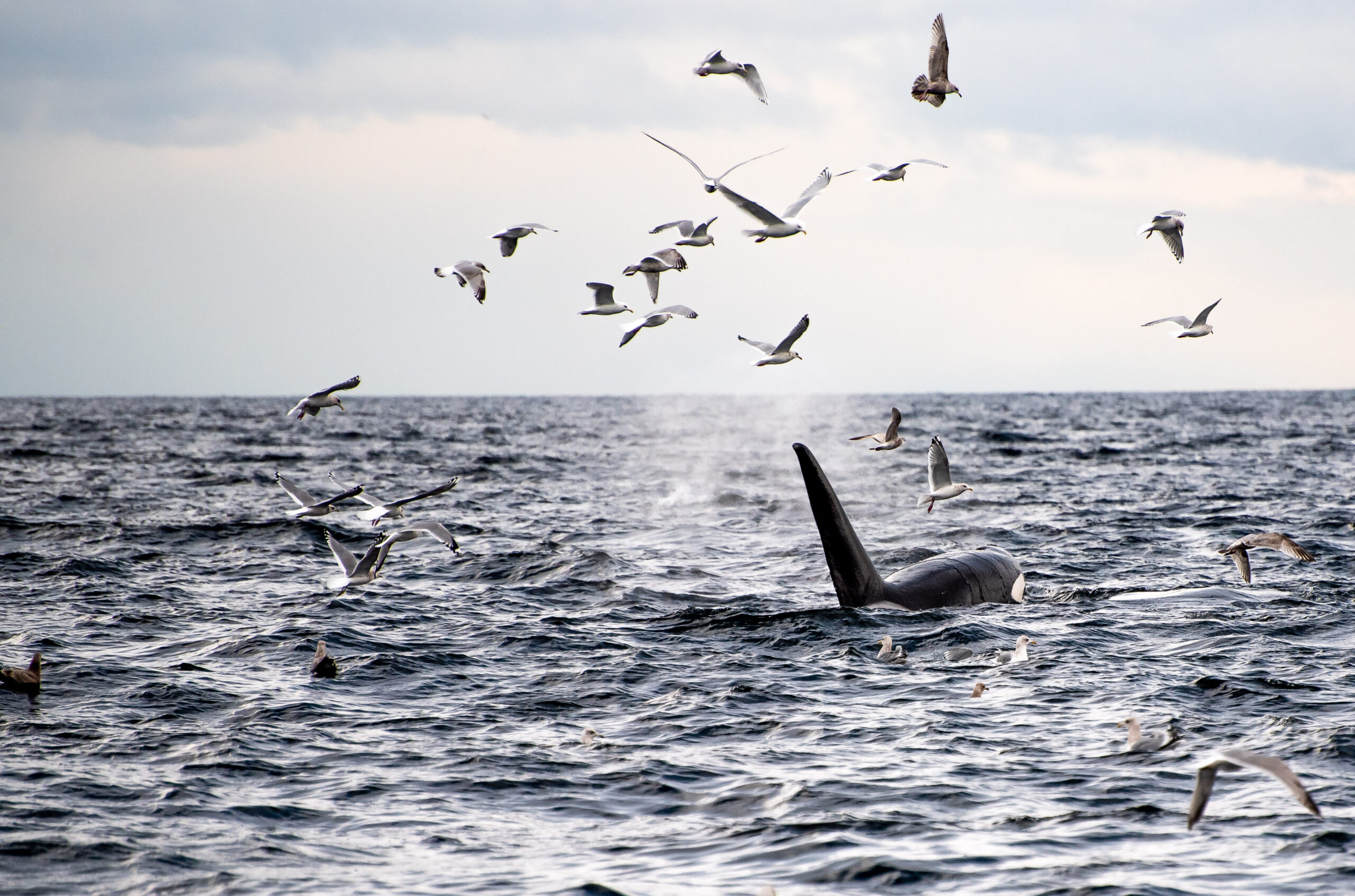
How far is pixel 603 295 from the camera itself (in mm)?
16625

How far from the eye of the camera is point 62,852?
881cm

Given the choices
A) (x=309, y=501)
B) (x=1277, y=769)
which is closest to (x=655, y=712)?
(x=309, y=501)

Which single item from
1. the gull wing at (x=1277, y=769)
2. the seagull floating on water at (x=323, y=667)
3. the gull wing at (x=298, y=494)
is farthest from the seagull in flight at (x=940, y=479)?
the gull wing at (x=1277, y=769)

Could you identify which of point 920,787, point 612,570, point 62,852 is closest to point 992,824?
point 920,787

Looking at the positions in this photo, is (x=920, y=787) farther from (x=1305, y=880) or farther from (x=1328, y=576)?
(x=1328, y=576)

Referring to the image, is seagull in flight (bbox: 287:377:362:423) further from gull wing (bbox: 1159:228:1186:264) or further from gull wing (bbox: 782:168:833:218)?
gull wing (bbox: 1159:228:1186:264)

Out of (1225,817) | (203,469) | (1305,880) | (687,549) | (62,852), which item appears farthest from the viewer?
(203,469)

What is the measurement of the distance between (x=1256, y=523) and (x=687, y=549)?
514 inches

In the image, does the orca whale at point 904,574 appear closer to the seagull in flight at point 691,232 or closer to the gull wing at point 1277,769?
the seagull in flight at point 691,232

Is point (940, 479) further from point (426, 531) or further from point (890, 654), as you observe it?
point (426, 531)

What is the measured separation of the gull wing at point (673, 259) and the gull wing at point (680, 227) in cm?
50

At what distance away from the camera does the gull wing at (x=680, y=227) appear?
639 inches

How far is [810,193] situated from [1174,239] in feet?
17.9

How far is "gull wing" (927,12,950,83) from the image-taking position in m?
14.8
